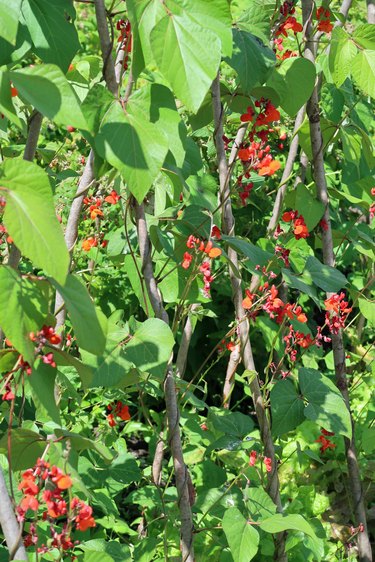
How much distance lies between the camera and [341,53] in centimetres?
216

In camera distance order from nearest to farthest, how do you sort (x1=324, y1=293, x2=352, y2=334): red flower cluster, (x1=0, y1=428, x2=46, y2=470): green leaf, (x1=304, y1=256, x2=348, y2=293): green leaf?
(x1=0, y1=428, x2=46, y2=470): green leaf < (x1=304, y1=256, x2=348, y2=293): green leaf < (x1=324, y1=293, x2=352, y2=334): red flower cluster

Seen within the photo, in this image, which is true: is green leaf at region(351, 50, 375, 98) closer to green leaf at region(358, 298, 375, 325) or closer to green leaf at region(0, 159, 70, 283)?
green leaf at region(358, 298, 375, 325)

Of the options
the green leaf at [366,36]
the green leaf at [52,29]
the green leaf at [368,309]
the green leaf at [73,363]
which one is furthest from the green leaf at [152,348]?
the green leaf at [368,309]

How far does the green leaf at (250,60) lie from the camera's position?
6.34 feet

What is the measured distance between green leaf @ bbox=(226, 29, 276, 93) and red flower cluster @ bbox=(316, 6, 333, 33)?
1.47 ft

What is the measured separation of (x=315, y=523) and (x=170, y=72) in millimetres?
1924

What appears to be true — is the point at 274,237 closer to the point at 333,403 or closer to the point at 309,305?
the point at 333,403

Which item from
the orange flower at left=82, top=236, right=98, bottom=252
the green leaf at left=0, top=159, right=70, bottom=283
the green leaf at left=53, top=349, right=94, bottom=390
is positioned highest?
the green leaf at left=0, top=159, right=70, bottom=283

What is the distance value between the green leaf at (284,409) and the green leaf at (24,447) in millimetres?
880

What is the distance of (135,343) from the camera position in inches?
69.2

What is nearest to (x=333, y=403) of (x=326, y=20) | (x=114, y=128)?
(x=326, y=20)

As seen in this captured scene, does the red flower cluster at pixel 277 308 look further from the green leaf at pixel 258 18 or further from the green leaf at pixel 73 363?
the green leaf at pixel 73 363

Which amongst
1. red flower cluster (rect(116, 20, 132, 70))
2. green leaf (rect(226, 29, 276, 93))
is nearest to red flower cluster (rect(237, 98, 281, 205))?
green leaf (rect(226, 29, 276, 93))

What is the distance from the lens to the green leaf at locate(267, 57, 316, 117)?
2158 millimetres
